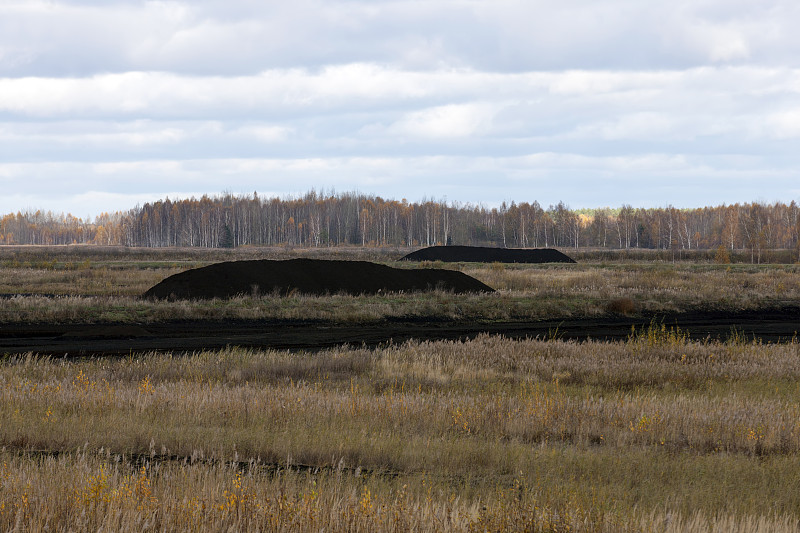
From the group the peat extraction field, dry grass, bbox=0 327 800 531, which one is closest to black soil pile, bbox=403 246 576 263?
the peat extraction field

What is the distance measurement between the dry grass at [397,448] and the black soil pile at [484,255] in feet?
194

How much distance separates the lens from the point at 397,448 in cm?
704

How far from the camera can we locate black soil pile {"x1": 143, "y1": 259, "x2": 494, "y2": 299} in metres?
30.4

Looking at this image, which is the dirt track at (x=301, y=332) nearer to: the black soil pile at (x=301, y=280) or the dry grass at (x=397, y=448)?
the dry grass at (x=397, y=448)

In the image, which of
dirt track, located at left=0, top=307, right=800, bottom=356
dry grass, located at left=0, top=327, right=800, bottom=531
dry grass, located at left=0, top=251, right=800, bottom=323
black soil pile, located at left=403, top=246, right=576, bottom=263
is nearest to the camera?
dry grass, located at left=0, top=327, right=800, bottom=531

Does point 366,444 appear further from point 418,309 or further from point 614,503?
point 418,309

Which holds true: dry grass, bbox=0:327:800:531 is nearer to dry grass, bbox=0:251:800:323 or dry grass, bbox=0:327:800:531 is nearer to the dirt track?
the dirt track

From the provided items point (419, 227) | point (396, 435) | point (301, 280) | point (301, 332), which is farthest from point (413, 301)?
point (419, 227)

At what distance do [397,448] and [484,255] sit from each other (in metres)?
68.0

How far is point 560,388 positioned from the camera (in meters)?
11.6

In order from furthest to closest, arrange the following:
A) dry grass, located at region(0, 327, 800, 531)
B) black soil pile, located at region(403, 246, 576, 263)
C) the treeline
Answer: the treeline, black soil pile, located at region(403, 246, 576, 263), dry grass, located at region(0, 327, 800, 531)

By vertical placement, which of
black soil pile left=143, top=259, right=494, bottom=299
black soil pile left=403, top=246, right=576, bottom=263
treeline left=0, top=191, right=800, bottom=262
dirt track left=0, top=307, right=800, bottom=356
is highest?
treeline left=0, top=191, right=800, bottom=262

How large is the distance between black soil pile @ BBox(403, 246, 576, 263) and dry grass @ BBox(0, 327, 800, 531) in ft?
194

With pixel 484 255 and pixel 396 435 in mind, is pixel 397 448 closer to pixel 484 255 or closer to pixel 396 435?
pixel 396 435
